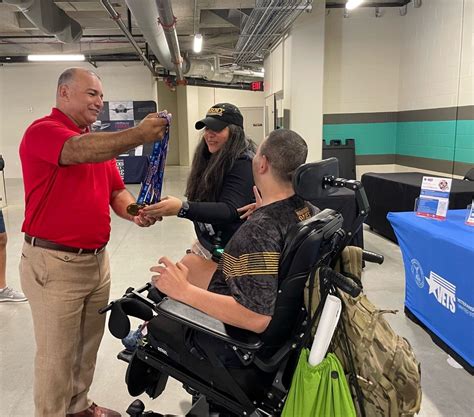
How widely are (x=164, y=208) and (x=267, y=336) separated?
0.74 meters

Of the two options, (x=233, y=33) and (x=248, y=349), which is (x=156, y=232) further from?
(x=233, y=33)

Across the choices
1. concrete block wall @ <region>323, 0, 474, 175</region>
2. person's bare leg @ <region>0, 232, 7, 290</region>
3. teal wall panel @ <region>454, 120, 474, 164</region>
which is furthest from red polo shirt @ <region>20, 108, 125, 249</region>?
concrete block wall @ <region>323, 0, 474, 175</region>

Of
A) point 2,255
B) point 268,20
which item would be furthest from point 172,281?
point 268,20

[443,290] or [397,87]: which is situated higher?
[397,87]

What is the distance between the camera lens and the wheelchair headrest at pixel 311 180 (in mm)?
1187

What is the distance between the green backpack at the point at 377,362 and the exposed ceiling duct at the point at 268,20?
4379 mm

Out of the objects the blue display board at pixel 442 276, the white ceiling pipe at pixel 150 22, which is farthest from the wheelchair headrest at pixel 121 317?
the white ceiling pipe at pixel 150 22

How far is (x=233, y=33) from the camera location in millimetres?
8703

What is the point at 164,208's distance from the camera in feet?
5.82

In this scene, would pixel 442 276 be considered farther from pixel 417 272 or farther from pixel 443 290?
pixel 417 272

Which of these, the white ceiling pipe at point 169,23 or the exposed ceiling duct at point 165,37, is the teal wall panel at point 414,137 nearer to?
the white ceiling pipe at point 169,23

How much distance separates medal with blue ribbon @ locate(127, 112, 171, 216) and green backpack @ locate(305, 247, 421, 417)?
84 cm

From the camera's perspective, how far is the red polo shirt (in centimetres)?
149

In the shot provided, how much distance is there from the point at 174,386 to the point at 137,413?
47 cm
